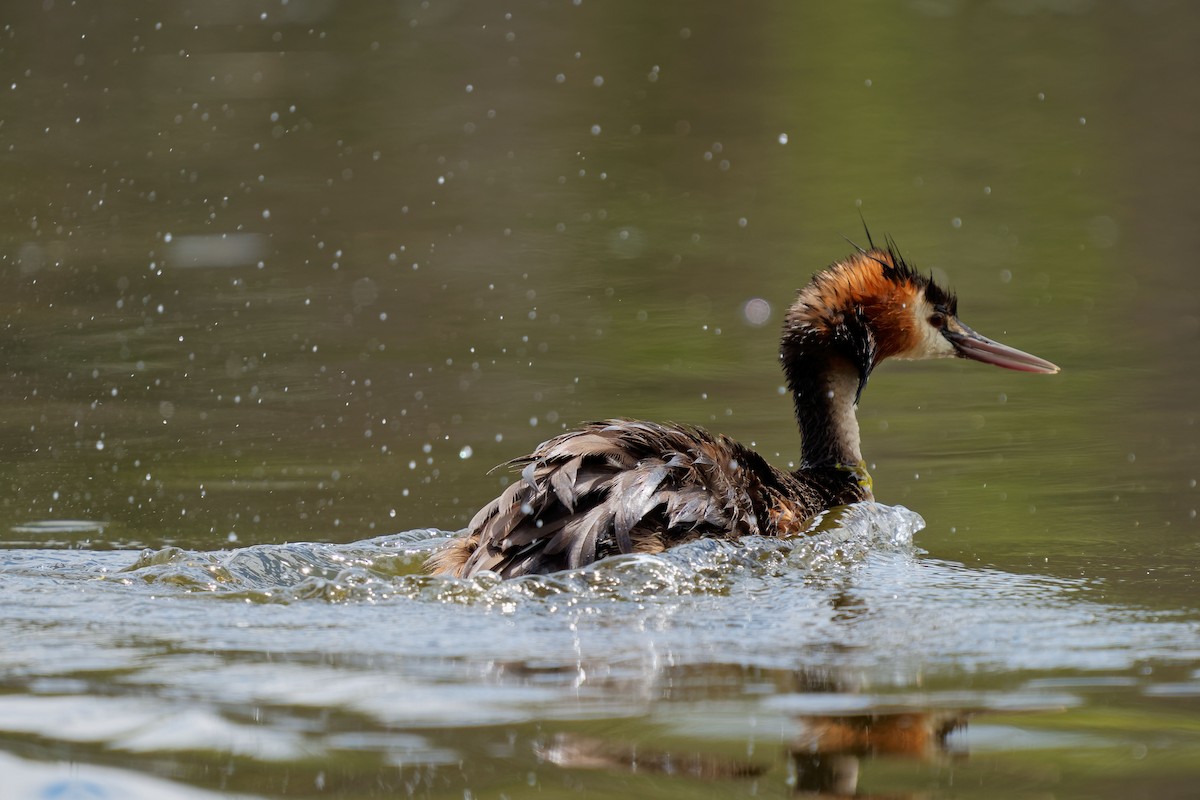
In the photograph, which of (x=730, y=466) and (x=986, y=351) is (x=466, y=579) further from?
(x=986, y=351)

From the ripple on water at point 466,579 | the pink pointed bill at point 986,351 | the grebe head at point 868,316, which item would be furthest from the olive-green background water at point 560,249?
the grebe head at point 868,316

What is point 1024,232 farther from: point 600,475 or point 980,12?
point 980,12

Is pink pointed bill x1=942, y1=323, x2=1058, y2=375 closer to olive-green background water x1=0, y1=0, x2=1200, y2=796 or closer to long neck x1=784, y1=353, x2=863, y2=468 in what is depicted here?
olive-green background water x1=0, y1=0, x2=1200, y2=796

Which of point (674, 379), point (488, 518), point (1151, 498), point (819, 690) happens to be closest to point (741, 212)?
point (674, 379)

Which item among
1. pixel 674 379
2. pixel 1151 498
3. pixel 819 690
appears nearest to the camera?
pixel 819 690

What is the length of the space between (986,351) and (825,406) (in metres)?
1.03

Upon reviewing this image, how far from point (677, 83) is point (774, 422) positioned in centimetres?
1071

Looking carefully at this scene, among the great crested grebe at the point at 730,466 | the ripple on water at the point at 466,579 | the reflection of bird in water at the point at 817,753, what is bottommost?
the reflection of bird in water at the point at 817,753

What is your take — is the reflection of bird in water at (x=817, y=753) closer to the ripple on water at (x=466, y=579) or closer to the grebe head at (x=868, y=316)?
the ripple on water at (x=466, y=579)

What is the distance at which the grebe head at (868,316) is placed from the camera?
7988 mm

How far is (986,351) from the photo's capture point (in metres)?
8.52

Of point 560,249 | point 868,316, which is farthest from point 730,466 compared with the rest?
point 560,249

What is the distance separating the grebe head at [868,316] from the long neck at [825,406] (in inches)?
1.1

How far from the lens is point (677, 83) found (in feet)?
63.1
